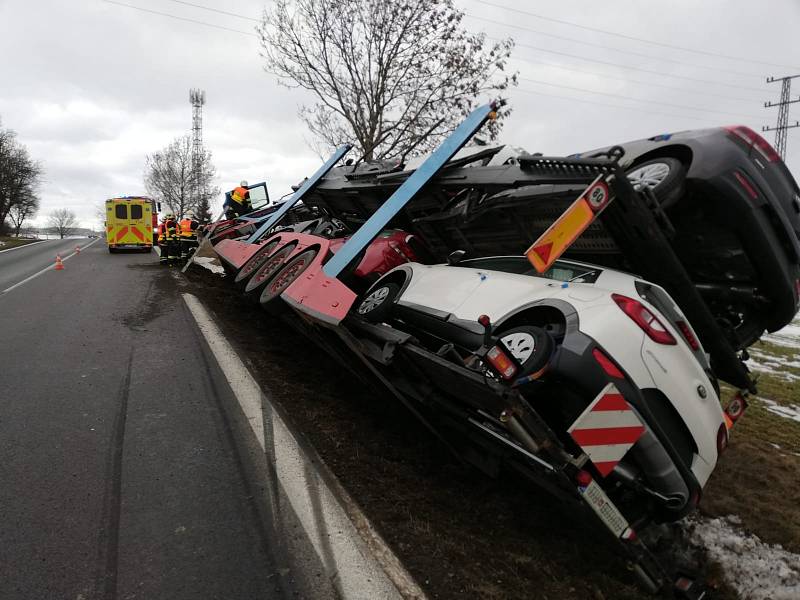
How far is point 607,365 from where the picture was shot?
2.53m

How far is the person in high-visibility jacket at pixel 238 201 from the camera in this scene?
460 inches

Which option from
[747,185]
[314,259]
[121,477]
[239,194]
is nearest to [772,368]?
[747,185]

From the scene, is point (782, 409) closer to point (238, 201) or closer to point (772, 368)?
point (772, 368)

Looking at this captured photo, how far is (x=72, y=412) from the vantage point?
12.8ft

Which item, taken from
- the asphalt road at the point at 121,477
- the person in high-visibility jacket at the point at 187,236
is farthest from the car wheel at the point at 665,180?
the person in high-visibility jacket at the point at 187,236

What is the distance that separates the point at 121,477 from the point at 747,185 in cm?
433

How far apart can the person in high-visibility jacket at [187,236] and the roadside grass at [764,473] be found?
515 inches

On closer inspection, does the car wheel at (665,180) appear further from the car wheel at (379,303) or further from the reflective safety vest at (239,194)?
the reflective safety vest at (239,194)

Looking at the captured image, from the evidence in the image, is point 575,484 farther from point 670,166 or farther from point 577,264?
point 670,166

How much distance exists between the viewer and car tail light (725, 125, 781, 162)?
3.42 meters

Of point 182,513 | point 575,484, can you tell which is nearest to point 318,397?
point 182,513

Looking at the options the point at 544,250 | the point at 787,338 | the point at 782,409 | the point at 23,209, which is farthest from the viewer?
the point at 23,209

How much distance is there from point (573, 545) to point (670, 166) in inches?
99.8

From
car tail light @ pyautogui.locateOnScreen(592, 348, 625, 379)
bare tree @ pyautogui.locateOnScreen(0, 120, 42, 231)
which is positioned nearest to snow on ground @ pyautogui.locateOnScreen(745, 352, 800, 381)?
car tail light @ pyautogui.locateOnScreen(592, 348, 625, 379)
